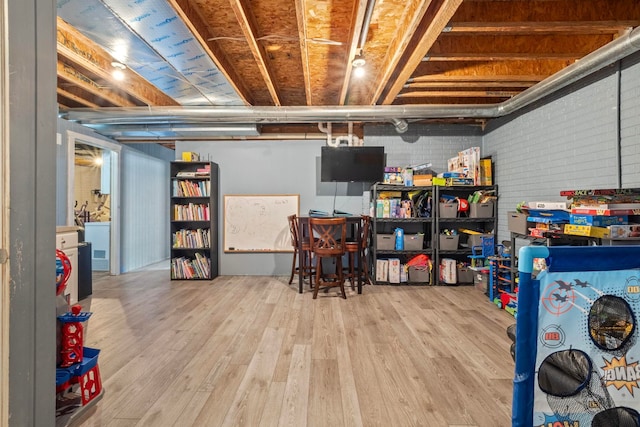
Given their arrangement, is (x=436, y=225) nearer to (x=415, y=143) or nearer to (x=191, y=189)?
(x=415, y=143)

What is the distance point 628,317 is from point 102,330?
3452 mm

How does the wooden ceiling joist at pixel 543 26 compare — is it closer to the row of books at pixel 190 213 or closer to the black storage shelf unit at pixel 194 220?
the black storage shelf unit at pixel 194 220

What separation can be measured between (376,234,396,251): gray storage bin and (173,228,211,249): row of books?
2.58 meters

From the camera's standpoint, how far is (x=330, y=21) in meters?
2.48

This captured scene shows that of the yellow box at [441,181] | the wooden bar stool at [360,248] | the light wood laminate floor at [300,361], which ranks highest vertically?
the yellow box at [441,181]

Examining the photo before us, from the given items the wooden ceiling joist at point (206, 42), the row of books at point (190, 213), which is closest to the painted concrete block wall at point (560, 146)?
the wooden ceiling joist at point (206, 42)

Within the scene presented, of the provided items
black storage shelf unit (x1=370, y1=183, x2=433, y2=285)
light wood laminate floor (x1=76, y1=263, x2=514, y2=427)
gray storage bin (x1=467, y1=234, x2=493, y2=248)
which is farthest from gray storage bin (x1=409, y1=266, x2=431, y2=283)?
gray storage bin (x1=467, y1=234, x2=493, y2=248)

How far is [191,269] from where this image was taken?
457 cm

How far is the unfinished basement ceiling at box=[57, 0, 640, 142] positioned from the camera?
2.23 m

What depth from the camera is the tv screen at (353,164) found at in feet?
15.0

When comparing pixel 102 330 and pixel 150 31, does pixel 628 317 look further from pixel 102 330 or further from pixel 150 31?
pixel 102 330

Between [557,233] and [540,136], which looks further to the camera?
[540,136]

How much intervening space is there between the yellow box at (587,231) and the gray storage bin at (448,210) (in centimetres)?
189

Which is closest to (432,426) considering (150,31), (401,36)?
(401,36)
